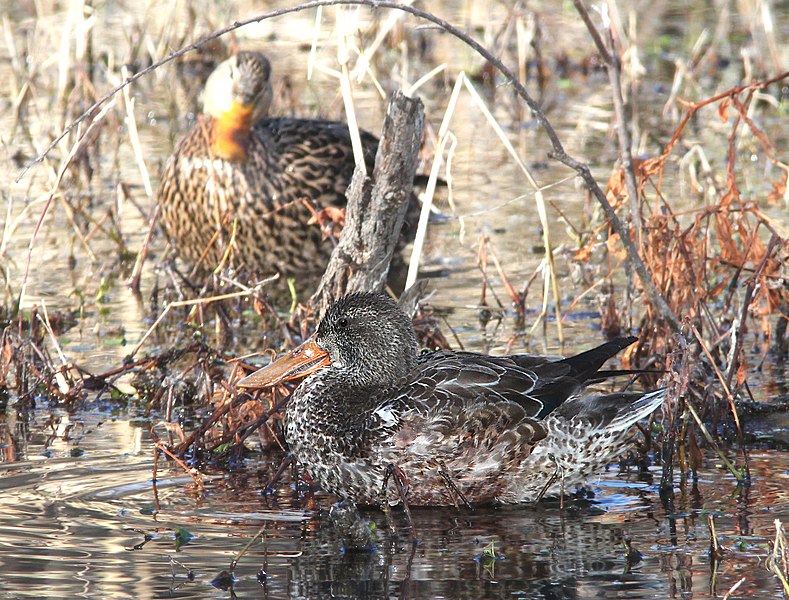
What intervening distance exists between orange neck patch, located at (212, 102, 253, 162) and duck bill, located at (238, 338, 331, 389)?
334 cm

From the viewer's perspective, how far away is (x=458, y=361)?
5.22 meters

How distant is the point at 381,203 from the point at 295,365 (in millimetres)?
902

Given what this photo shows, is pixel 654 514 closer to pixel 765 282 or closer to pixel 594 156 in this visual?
pixel 765 282

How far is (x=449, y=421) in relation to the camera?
4945 millimetres

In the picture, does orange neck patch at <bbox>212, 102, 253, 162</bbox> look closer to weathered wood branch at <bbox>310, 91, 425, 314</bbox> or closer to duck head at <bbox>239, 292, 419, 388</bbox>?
weathered wood branch at <bbox>310, 91, 425, 314</bbox>

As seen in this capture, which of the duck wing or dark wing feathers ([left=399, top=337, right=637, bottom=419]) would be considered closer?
dark wing feathers ([left=399, top=337, right=637, bottom=419])

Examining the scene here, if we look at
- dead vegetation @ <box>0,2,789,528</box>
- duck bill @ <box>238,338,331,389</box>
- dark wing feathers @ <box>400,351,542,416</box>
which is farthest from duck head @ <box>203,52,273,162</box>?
dark wing feathers @ <box>400,351,542,416</box>

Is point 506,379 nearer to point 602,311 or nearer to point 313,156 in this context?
point 602,311

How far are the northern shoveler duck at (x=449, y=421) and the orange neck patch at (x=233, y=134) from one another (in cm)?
353

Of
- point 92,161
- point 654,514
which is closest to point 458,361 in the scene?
point 654,514

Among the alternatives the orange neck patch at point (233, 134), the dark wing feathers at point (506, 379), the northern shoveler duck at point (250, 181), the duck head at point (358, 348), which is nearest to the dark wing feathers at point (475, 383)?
the dark wing feathers at point (506, 379)

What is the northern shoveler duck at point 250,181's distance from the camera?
855 centimetres

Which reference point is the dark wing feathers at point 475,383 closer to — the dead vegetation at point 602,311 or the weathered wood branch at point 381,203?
the dead vegetation at point 602,311

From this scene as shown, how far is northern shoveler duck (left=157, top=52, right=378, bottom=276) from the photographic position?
8.55 m
